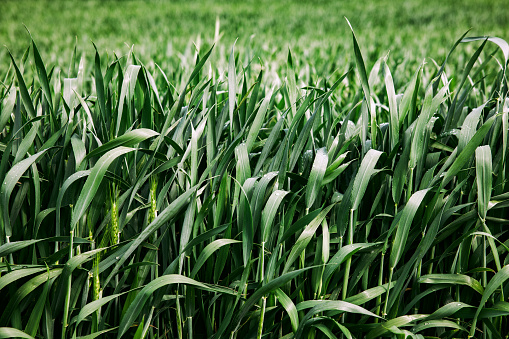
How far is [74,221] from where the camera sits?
93 centimetres

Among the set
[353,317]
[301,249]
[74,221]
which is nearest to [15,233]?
[74,221]

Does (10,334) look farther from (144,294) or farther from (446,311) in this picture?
(446,311)

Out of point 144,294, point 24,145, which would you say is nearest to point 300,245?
point 144,294

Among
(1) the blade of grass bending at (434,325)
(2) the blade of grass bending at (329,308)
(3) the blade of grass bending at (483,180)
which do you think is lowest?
(1) the blade of grass bending at (434,325)

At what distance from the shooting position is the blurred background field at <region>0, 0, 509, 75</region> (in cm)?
454

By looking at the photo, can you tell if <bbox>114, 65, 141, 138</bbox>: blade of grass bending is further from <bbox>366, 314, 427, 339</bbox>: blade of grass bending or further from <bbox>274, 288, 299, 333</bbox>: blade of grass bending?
<bbox>366, 314, 427, 339</bbox>: blade of grass bending

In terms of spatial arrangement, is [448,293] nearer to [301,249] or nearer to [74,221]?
[301,249]

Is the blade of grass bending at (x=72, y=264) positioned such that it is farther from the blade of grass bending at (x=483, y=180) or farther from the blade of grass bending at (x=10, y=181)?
the blade of grass bending at (x=483, y=180)

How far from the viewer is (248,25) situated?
20.1ft

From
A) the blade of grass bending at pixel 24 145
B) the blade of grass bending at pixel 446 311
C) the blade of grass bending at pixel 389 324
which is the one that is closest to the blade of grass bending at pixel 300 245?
the blade of grass bending at pixel 389 324

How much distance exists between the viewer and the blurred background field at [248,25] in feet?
14.9

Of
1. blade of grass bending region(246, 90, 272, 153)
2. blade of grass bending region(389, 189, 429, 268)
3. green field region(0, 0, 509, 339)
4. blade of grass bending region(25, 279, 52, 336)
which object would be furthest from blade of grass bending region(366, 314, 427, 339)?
blade of grass bending region(25, 279, 52, 336)

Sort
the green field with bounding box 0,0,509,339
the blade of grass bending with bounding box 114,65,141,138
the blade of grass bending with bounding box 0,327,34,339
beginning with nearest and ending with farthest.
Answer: the blade of grass bending with bounding box 0,327,34,339 < the green field with bounding box 0,0,509,339 < the blade of grass bending with bounding box 114,65,141,138

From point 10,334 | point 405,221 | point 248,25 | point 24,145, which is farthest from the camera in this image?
point 248,25
